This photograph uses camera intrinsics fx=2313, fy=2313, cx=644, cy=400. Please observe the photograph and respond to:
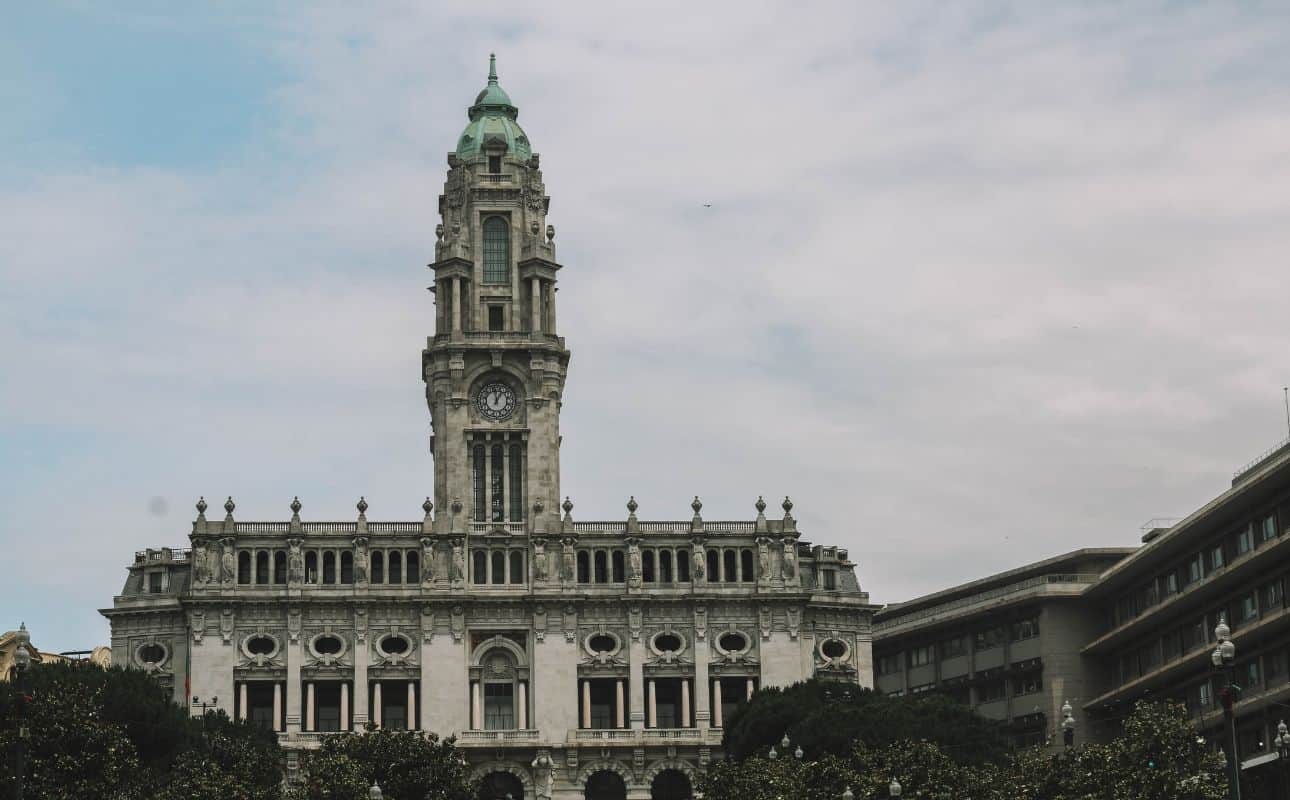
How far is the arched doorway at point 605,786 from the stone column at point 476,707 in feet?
33.2

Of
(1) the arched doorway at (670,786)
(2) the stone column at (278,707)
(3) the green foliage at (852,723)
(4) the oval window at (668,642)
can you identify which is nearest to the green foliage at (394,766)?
(3) the green foliage at (852,723)

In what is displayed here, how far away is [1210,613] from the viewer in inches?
6097

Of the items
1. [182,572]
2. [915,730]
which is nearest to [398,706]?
[182,572]

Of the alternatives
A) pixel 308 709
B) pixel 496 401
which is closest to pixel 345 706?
pixel 308 709

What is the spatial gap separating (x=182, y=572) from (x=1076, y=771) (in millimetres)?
98452

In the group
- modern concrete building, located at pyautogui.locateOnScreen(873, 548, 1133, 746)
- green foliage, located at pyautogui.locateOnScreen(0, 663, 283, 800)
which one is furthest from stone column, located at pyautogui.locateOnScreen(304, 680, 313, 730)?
modern concrete building, located at pyautogui.locateOnScreen(873, 548, 1133, 746)

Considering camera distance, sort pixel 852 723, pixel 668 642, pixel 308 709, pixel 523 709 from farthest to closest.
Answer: pixel 668 642
pixel 523 709
pixel 308 709
pixel 852 723

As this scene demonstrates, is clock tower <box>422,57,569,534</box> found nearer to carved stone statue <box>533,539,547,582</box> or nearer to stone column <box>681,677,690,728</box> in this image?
carved stone statue <box>533,539,547,582</box>

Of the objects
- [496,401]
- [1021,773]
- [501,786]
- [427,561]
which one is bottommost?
[1021,773]

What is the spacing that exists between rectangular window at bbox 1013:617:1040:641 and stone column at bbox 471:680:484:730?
146 ft

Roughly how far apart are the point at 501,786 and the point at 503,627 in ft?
42.7

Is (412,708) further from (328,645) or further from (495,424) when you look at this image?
(495,424)

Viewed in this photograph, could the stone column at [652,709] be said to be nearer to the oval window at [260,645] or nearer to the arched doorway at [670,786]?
the arched doorway at [670,786]

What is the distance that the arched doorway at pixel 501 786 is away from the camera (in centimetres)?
18338
